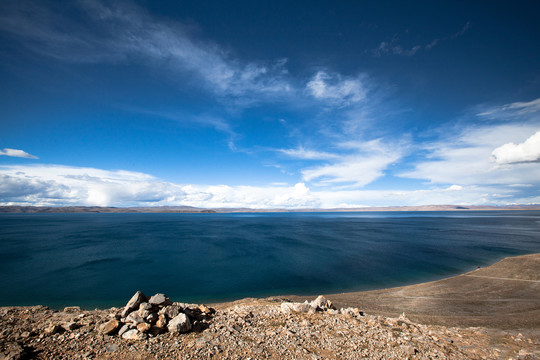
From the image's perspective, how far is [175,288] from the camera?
82.2 feet

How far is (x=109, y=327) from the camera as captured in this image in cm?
834

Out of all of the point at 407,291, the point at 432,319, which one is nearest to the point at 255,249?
the point at 407,291

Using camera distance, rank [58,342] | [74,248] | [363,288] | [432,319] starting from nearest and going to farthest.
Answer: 1. [58,342]
2. [432,319]
3. [363,288]
4. [74,248]

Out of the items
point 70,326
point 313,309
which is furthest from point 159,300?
point 313,309

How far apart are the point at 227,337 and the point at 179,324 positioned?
1.98 m

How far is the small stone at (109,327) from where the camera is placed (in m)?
8.25

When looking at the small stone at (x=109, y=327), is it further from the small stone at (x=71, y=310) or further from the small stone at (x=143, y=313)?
the small stone at (x=71, y=310)

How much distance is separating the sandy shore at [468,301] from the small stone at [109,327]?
15307 millimetres

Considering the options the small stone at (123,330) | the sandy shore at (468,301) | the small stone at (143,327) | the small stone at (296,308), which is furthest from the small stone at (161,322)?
the sandy shore at (468,301)

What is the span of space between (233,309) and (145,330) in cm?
Result: 462

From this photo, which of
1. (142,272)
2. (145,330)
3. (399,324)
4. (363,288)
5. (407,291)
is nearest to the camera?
(145,330)

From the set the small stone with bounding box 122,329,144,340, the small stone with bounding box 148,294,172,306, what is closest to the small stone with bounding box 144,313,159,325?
the small stone with bounding box 122,329,144,340

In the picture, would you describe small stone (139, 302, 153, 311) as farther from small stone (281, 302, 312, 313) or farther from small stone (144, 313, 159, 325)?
small stone (281, 302, 312, 313)

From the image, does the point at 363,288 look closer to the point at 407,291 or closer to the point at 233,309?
the point at 407,291
